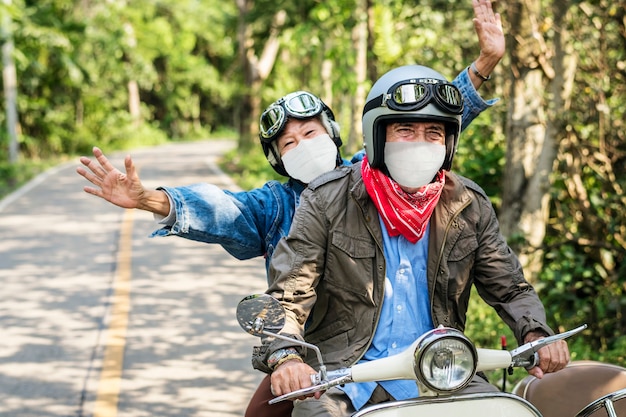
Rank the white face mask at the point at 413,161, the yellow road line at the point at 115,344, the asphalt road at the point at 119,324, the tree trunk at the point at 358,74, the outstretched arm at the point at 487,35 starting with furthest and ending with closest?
the tree trunk at the point at 358,74 < the asphalt road at the point at 119,324 < the yellow road line at the point at 115,344 < the outstretched arm at the point at 487,35 < the white face mask at the point at 413,161

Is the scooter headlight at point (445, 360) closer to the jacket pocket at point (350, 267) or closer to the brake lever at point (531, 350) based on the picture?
the brake lever at point (531, 350)

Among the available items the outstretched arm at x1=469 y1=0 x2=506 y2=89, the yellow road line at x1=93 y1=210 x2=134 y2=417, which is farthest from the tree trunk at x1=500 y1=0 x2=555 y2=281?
the outstretched arm at x1=469 y1=0 x2=506 y2=89

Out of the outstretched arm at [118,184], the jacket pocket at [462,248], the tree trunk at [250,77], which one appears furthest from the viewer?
the tree trunk at [250,77]

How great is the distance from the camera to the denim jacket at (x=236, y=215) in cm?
363

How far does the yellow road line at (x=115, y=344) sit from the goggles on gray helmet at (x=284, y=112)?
8.93 feet

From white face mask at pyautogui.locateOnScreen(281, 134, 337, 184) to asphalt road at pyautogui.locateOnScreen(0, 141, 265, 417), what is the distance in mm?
2503

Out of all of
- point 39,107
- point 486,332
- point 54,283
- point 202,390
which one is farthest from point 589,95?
point 39,107

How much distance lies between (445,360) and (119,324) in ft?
19.8

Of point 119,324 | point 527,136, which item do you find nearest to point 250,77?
point 527,136

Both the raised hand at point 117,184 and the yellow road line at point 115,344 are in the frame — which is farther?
the yellow road line at point 115,344

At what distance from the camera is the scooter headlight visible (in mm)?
2338

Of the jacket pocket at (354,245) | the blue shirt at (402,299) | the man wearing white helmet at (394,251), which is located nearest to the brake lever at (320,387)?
Answer: the man wearing white helmet at (394,251)

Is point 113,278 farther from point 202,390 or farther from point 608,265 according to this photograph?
point 608,265

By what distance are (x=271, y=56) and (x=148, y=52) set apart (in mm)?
22934
